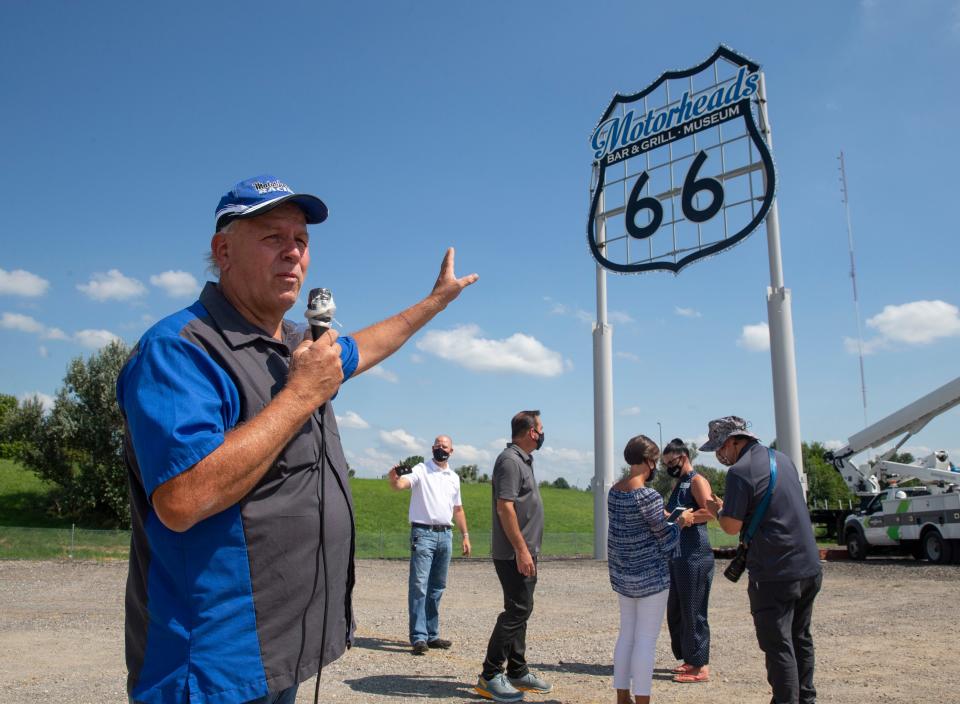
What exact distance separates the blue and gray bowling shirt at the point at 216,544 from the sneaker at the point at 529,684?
4.40m

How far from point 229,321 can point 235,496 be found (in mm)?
504

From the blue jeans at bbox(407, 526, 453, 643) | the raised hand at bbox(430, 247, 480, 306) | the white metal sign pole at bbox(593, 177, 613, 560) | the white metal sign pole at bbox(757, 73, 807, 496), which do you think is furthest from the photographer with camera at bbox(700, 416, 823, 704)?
the white metal sign pole at bbox(593, 177, 613, 560)

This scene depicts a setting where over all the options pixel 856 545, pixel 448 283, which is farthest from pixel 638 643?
pixel 856 545

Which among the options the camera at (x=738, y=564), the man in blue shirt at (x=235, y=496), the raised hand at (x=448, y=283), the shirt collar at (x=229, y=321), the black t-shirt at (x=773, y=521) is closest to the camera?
the man in blue shirt at (x=235, y=496)

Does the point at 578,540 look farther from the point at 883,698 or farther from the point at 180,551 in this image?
the point at 180,551

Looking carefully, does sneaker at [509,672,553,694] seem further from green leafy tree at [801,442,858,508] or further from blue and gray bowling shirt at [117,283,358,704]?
green leafy tree at [801,442,858,508]

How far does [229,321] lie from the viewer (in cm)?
192

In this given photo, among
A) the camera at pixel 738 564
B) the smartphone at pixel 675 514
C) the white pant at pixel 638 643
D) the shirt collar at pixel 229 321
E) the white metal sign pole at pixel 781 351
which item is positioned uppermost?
the white metal sign pole at pixel 781 351

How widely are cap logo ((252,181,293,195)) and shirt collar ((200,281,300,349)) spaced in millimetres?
290

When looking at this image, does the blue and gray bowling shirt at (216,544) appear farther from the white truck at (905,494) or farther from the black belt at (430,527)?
the white truck at (905,494)

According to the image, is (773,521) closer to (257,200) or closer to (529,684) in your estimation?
(529,684)

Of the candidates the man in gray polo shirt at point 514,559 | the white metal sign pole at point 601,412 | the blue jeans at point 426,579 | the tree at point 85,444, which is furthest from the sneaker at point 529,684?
the tree at point 85,444

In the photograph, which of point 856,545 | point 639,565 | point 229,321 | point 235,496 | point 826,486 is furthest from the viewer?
point 826,486

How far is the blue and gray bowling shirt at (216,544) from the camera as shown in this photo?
1.63 meters
